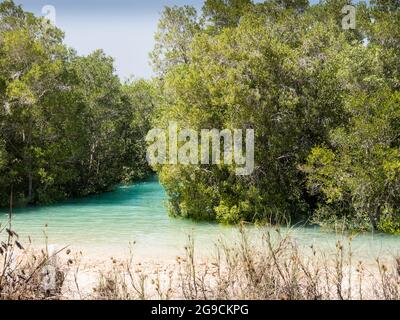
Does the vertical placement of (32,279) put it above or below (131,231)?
above

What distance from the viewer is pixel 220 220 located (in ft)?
67.9

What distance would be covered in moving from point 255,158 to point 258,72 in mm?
3253

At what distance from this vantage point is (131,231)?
1912cm

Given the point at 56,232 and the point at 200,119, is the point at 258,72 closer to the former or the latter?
the point at 200,119

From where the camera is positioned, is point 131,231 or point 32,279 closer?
point 32,279

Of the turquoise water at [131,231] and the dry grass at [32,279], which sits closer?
the dry grass at [32,279]

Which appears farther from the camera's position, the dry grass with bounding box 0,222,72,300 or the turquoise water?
the turquoise water

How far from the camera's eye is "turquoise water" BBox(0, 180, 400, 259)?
49.7 ft

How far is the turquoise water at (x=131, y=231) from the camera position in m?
15.1

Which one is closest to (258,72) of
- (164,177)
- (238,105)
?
(238,105)

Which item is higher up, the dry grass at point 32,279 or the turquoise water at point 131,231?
the dry grass at point 32,279

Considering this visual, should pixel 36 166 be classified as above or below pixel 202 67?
below

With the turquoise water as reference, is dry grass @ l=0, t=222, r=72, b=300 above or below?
above
